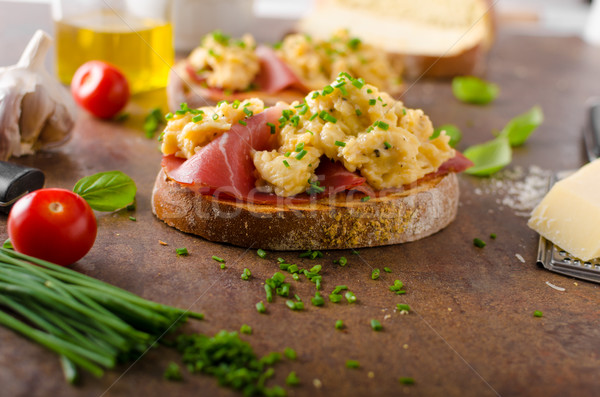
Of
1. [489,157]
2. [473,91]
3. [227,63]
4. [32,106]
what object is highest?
[227,63]

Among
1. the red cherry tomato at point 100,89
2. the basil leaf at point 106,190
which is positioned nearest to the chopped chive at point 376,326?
the basil leaf at point 106,190

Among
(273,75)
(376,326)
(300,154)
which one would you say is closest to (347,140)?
(300,154)

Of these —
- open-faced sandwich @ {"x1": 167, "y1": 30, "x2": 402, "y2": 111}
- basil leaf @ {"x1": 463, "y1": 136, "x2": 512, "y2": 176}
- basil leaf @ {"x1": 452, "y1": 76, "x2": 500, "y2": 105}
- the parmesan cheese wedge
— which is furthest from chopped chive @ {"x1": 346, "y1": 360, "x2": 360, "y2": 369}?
basil leaf @ {"x1": 452, "y1": 76, "x2": 500, "y2": 105}

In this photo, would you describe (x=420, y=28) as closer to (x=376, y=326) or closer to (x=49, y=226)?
(x=376, y=326)

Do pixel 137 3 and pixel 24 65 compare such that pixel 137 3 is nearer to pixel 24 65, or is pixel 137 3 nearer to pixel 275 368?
pixel 24 65

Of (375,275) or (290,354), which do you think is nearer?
(290,354)

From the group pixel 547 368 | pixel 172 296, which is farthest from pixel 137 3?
pixel 547 368
